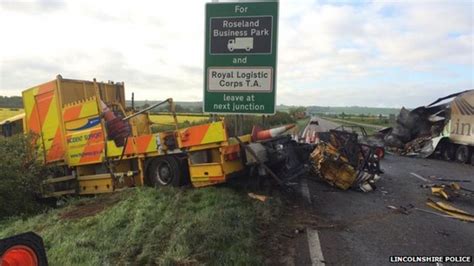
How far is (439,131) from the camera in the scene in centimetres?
2025

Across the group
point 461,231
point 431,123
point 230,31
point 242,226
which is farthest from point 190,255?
point 431,123

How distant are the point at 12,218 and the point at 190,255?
218 inches

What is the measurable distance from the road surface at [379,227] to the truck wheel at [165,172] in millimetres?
2665

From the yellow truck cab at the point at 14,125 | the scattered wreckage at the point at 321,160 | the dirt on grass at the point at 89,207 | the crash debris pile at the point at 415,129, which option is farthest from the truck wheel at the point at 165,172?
the crash debris pile at the point at 415,129

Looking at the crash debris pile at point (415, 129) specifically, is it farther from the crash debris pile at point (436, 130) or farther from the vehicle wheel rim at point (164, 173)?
the vehicle wheel rim at point (164, 173)

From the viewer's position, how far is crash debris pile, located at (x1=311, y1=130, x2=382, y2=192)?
389 inches

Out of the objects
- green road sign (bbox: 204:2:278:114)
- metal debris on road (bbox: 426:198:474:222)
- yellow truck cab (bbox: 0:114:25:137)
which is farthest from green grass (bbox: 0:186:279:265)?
yellow truck cab (bbox: 0:114:25:137)

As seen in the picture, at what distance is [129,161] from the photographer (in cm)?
973

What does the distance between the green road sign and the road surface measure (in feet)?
7.26

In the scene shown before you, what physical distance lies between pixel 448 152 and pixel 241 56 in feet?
48.8

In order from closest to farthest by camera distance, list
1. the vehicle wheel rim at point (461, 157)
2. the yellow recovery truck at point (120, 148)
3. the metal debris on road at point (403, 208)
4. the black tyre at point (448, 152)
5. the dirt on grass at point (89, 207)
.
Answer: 1. the dirt on grass at point (89, 207)
2. the metal debris on road at point (403, 208)
3. the yellow recovery truck at point (120, 148)
4. the vehicle wheel rim at point (461, 157)
5. the black tyre at point (448, 152)

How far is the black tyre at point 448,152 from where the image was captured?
60.9 ft

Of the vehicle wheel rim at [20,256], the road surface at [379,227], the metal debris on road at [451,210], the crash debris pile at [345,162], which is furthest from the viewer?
the crash debris pile at [345,162]

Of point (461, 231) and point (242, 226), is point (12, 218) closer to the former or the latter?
point (242, 226)
